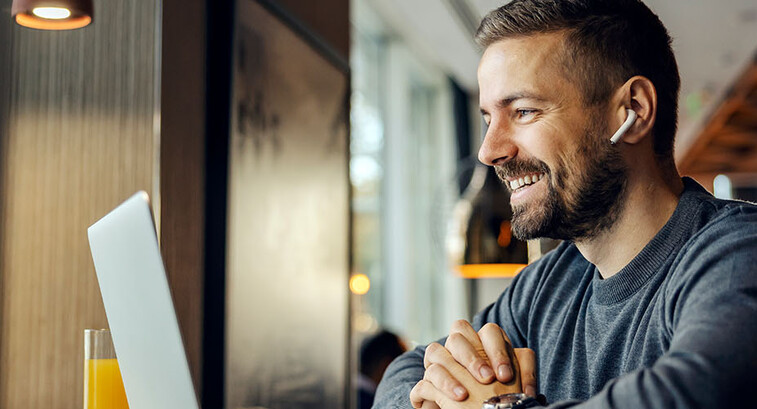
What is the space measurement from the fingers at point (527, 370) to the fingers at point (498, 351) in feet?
0.07

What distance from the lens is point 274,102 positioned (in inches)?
89.7

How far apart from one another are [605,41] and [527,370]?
58 cm

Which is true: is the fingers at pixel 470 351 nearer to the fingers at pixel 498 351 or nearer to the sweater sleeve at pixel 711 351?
the fingers at pixel 498 351

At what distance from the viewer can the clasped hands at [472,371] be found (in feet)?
3.70

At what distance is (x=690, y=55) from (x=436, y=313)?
3.26 m

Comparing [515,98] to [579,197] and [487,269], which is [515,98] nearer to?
[579,197]

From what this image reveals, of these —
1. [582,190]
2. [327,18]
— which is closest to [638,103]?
[582,190]

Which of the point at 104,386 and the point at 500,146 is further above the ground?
the point at 500,146

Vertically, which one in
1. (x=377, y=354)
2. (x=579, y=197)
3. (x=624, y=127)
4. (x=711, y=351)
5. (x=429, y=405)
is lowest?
(x=377, y=354)

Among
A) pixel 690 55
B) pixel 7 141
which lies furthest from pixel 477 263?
pixel 690 55

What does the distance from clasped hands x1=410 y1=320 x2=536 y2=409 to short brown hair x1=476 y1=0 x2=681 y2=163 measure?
448mm

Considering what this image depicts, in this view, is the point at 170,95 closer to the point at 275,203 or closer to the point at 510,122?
the point at 275,203

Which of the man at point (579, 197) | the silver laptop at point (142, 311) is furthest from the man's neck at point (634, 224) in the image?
the silver laptop at point (142, 311)

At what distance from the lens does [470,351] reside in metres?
1.18
